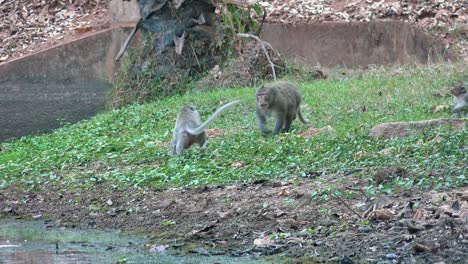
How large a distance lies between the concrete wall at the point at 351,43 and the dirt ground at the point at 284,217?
10899mm

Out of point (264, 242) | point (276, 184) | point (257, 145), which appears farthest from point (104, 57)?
point (264, 242)

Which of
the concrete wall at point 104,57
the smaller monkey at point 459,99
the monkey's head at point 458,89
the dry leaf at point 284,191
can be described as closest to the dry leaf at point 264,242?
the dry leaf at point 284,191

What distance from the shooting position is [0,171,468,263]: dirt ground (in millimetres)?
7328

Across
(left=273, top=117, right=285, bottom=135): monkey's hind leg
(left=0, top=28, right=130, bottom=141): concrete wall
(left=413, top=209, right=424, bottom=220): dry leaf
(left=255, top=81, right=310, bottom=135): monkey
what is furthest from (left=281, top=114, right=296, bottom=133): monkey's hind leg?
(left=0, top=28, right=130, bottom=141): concrete wall

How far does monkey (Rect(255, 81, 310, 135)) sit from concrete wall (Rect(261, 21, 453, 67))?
7340 millimetres

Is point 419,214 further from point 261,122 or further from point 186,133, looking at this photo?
point 261,122

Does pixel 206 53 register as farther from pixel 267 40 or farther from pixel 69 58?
pixel 69 58

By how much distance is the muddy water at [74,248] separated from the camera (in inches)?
316

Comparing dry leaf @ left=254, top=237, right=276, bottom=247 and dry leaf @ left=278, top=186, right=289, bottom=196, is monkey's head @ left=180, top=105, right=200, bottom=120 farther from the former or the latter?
dry leaf @ left=254, top=237, right=276, bottom=247

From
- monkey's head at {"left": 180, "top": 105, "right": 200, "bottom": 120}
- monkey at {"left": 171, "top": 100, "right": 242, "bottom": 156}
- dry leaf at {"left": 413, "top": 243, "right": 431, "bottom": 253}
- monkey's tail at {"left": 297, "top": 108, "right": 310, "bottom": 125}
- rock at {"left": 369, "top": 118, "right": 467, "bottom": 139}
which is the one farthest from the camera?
monkey's tail at {"left": 297, "top": 108, "right": 310, "bottom": 125}

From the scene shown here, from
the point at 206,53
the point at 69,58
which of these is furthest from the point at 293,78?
the point at 69,58

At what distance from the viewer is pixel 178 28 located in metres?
20.4

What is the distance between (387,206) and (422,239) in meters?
1.04

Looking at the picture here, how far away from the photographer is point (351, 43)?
70.7 feet
